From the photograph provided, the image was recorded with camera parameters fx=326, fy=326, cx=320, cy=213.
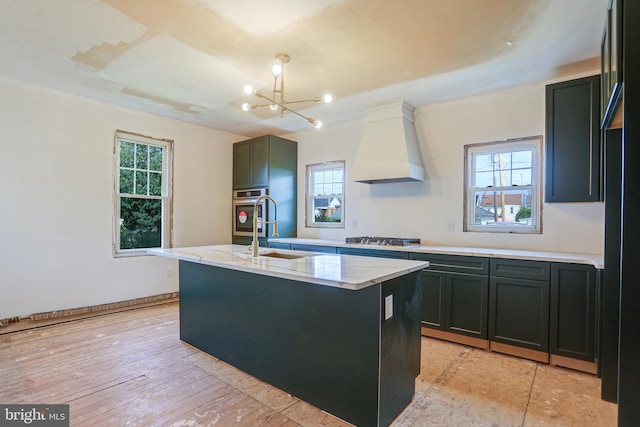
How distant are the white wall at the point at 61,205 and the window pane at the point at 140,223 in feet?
0.64

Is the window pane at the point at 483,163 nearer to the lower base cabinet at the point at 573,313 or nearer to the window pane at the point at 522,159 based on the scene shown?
the window pane at the point at 522,159

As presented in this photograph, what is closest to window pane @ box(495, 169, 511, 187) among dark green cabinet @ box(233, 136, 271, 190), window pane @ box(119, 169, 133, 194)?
dark green cabinet @ box(233, 136, 271, 190)

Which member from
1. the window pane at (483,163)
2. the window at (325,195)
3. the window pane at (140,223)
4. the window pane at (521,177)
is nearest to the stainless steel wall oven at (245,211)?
the window at (325,195)

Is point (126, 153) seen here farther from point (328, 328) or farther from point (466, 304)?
point (466, 304)

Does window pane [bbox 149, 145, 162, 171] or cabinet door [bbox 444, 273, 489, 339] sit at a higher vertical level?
window pane [bbox 149, 145, 162, 171]

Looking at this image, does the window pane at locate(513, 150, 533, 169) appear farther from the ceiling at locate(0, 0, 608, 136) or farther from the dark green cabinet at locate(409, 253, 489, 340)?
the dark green cabinet at locate(409, 253, 489, 340)

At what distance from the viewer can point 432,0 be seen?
204cm

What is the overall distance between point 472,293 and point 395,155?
1679mm

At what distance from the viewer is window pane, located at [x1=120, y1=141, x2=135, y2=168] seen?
13.9 feet

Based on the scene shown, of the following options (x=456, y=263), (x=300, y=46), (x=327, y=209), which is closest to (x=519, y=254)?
(x=456, y=263)

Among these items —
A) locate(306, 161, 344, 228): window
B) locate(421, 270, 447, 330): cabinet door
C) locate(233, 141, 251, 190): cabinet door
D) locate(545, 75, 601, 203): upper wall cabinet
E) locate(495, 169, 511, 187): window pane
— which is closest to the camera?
locate(545, 75, 601, 203): upper wall cabinet

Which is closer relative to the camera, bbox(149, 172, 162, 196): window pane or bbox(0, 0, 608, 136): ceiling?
bbox(0, 0, 608, 136): ceiling

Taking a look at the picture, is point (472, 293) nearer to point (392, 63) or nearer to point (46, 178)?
point (392, 63)

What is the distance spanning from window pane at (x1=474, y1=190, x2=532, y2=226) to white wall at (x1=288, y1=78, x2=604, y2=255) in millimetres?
161
